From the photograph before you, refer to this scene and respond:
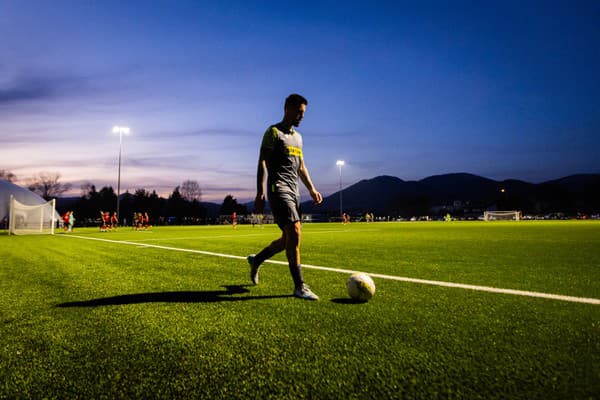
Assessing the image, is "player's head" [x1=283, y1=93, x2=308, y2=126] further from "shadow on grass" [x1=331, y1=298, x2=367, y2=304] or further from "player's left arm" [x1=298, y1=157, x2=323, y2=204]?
"shadow on grass" [x1=331, y1=298, x2=367, y2=304]

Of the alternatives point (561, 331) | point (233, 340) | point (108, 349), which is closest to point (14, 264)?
point (108, 349)

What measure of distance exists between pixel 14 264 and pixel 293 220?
6462 mm

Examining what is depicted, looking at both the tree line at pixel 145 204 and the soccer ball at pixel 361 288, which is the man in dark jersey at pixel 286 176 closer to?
the soccer ball at pixel 361 288

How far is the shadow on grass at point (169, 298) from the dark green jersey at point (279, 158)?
1211 mm

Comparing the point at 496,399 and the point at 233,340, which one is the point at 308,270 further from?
the point at 496,399

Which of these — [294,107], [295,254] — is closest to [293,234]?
[295,254]

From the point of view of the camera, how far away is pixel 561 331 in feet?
7.81

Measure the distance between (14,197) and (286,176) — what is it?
68370 millimetres

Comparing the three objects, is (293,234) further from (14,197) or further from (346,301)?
(14,197)

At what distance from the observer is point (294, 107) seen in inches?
154

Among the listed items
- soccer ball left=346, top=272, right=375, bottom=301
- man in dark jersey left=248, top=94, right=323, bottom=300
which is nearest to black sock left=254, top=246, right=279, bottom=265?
man in dark jersey left=248, top=94, right=323, bottom=300

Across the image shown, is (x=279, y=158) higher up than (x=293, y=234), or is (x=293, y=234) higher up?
(x=279, y=158)

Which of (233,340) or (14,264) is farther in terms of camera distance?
(14,264)

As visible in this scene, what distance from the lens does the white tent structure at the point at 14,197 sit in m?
53.4
